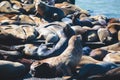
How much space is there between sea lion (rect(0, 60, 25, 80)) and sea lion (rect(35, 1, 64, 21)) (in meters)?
5.72

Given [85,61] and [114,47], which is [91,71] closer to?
[85,61]

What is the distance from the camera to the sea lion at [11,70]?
6.63 meters

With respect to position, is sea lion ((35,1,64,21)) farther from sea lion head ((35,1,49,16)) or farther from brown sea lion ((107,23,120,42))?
brown sea lion ((107,23,120,42))

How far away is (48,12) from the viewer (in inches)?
496

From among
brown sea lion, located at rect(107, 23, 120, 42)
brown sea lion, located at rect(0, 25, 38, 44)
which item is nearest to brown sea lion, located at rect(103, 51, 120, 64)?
brown sea lion, located at rect(107, 23, 120, 42)

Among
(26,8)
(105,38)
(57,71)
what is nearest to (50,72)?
(57,71)

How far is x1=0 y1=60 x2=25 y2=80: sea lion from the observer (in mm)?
6633

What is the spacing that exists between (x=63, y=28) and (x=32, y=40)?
93cm

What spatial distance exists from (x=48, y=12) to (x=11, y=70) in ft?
20.0

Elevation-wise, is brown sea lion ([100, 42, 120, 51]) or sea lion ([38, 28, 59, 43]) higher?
sea lion ([38, 28, 59, 43])

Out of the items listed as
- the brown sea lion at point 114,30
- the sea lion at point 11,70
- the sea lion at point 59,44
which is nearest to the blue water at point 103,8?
the brown sea lion at point 114,30

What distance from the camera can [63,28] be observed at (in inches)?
377

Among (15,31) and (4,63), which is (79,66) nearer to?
(4,63)

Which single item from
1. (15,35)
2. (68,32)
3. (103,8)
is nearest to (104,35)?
(68,32)
